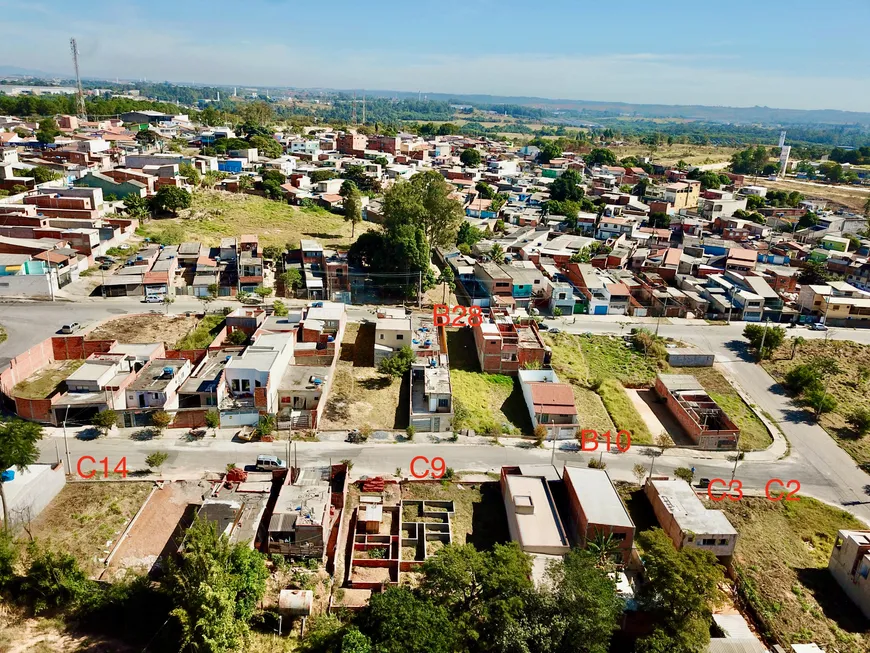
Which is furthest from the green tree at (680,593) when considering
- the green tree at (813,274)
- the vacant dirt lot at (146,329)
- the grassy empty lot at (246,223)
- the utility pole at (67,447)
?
the green tree at (813,274)

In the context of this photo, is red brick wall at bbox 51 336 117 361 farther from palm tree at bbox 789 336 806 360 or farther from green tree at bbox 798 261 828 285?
green tree at bbox 798 261 828 285

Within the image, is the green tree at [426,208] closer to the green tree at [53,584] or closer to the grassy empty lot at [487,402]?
the grassy empty lot at [487,402]

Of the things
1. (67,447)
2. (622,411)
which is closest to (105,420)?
(67,447)

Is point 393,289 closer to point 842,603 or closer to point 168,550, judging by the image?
point 168,550

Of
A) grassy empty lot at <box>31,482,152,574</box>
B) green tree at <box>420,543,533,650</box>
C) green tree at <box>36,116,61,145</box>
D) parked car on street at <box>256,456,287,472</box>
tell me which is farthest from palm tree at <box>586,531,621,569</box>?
green tree at <box>36,116,61,145</box>

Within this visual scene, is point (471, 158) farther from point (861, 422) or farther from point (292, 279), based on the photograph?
point (861, 422)

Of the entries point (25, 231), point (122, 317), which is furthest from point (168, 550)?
point (25, 231)
